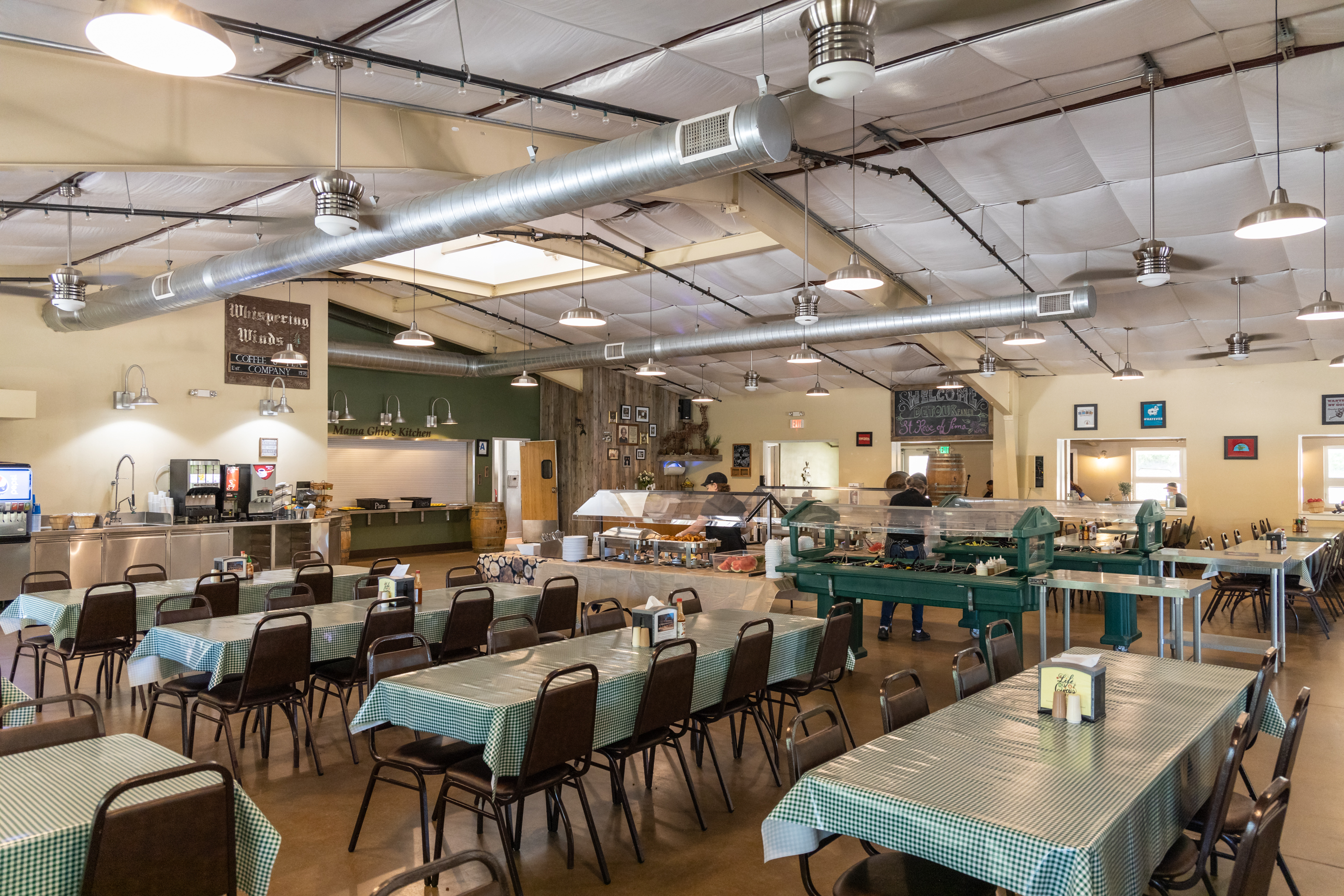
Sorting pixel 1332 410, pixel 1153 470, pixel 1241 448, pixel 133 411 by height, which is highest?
pixel 1332 410

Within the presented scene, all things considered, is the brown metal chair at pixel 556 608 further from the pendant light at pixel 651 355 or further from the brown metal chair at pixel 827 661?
the pendant light at pixel 651 355

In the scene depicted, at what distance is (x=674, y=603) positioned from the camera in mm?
4824

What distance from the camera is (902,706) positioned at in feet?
10.8

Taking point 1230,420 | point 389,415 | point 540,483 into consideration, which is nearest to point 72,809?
point 389,415

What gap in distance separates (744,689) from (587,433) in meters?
12.8

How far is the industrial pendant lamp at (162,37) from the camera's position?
245cm

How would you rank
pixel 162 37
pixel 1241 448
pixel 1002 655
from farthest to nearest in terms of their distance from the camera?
pixel 1241 448
pixel 1002 655
pixel 162 37

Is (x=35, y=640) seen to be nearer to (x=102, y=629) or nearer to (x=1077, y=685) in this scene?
(x=102, y=629)

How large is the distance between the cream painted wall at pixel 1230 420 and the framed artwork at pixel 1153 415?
0.06 m

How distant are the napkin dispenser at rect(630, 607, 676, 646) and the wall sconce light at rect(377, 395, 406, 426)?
1138cm

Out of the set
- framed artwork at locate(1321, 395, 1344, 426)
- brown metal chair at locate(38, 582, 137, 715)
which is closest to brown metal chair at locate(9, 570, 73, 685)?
brown metal chair at locate(38, 582, 137, 715)

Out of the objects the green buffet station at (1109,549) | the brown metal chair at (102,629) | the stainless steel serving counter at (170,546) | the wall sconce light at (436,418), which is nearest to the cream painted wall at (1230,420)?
the green buffet station at (1109,549)

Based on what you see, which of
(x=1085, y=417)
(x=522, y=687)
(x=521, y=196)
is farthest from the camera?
(x=1085, y=417)

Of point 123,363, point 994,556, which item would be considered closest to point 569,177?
point 994,556
